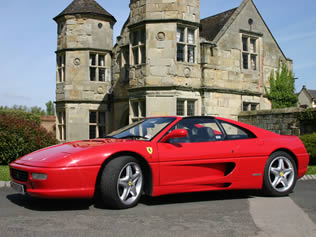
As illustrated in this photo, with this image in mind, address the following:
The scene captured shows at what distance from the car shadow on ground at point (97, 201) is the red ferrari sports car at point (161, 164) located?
292mm

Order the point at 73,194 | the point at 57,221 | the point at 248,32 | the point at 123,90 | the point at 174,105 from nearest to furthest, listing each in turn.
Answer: the point at 57,221, the point at 73,194, the point at 174,105, the point at 248,32, the point at 123,90

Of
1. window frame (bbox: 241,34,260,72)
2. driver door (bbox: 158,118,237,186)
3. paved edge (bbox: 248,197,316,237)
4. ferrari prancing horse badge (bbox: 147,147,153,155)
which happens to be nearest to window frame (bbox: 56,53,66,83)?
window frame (bbox: 241,34,260,72)

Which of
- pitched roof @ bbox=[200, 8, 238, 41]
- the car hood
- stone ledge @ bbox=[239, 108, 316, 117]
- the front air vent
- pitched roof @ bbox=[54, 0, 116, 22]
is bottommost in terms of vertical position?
the front air vent

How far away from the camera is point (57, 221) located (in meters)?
4.45

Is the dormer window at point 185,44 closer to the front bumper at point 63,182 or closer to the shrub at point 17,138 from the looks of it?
the shrub at point 17,138

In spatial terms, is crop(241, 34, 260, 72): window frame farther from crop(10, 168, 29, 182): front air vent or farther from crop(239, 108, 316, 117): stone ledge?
crop(10, 168, 29, 182): front air vent

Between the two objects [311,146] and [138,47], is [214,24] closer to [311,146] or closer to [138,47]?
[138,47]

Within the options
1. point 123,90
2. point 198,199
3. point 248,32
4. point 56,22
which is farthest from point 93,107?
point 198,199

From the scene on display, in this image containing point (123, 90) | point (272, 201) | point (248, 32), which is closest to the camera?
point (272, 201)

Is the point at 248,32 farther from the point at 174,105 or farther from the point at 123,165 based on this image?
the point at 123,165

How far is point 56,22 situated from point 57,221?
1843 centimetres

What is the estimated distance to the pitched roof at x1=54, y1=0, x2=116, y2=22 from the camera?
20348 millimetres

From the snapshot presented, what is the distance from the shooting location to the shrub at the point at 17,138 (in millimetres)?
11234

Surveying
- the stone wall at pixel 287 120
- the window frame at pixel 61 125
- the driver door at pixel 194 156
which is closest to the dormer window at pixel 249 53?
the stone wall at pixel 287 120
